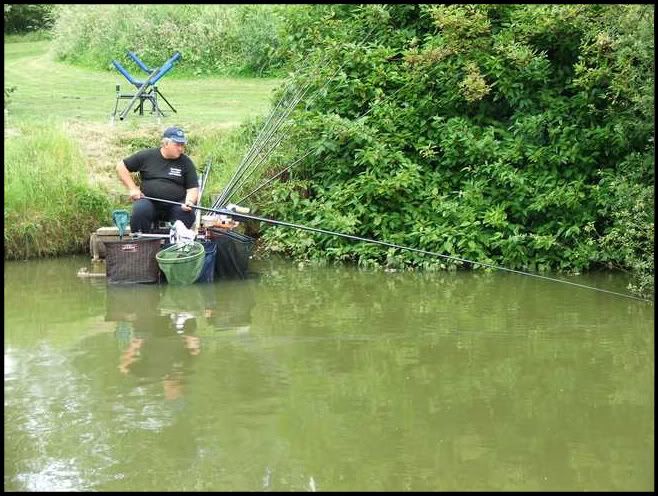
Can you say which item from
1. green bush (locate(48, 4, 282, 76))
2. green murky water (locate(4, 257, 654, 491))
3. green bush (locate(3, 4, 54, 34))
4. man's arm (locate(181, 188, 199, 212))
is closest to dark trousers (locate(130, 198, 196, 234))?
man's arm (locate(181, 188, 199, 212))

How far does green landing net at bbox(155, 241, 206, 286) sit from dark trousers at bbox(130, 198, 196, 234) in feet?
1.66

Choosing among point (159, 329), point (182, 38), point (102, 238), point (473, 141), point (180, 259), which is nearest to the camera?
point (159, 329)

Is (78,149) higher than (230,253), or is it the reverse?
(78,149)

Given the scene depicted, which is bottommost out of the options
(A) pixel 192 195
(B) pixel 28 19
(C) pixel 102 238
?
(C) pixel 102 238

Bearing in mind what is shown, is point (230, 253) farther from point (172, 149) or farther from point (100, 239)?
point (100, 239)

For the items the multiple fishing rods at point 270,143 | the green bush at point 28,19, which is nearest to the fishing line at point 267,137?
the multiple fishing rods at point 270,143

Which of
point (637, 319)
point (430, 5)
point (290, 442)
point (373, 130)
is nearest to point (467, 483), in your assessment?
point (290, 442)

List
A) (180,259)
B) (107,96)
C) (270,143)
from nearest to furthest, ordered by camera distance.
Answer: (180,259) → (270,143) → (107,96)

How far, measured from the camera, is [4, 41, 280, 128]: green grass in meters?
15.7

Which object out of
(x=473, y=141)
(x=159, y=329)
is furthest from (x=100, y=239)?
(x=473, y=141)

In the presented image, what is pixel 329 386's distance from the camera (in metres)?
7.75

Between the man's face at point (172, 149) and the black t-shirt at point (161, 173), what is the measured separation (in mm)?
73

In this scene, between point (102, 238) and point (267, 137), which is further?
point (267, 137)

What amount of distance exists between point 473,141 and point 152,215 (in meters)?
3.81
